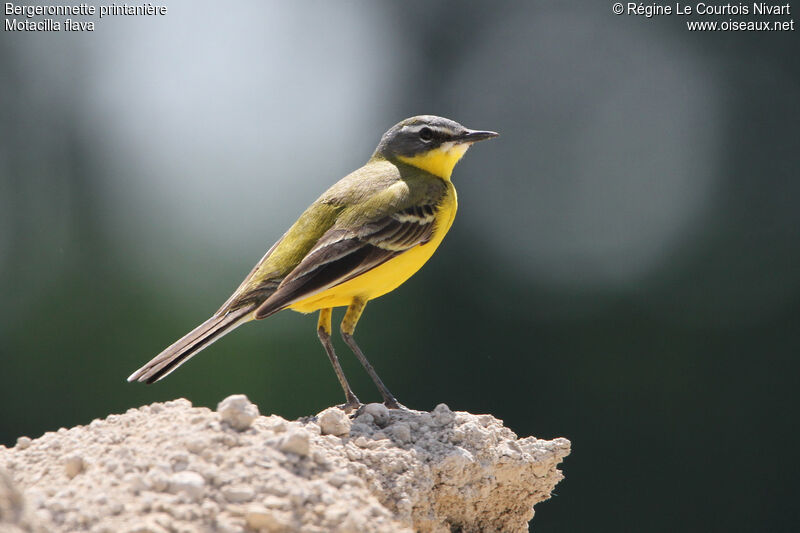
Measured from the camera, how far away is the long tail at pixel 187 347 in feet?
18.2

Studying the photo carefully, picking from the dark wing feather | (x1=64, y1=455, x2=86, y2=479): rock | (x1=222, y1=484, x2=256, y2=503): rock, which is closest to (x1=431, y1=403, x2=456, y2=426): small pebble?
the dark wing feather

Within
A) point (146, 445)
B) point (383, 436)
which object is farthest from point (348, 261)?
point (146, 445)

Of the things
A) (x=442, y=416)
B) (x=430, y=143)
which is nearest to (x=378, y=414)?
(x=442, y=416)

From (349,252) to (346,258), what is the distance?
0.06 m

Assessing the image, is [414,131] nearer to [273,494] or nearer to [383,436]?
[383,436]

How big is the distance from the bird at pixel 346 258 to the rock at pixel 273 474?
1.02 meters

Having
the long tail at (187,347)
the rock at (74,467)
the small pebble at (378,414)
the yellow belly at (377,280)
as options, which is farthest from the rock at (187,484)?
the yellow belly at (377,280)

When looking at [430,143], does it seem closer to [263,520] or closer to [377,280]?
[377,280]

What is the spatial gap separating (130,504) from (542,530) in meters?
10.2

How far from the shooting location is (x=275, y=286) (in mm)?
6176

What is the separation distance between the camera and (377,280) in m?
6.53

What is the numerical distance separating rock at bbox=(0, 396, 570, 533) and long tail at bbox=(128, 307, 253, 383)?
0.96 meters

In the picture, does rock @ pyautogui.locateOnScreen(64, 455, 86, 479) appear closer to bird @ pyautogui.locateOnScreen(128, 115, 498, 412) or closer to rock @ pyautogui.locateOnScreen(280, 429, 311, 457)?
rock @ pyautogui.locateOnScreen(280, 429, 311, 457)

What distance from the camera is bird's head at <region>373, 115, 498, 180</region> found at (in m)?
7.63
